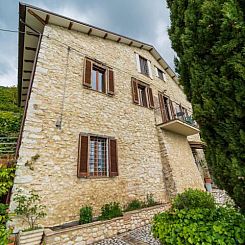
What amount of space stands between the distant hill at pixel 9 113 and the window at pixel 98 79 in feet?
14.8

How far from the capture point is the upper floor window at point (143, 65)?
10488 mm

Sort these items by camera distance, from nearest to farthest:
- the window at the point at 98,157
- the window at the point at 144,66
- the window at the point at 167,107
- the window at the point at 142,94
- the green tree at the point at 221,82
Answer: the green tree at the point at 221,82 → the window at the point at 98,157 → the window at the point at 142,94 → the window at the point at 167,107 → the window at the point at 144,66

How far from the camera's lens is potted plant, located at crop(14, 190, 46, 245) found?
371cm

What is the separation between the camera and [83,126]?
6160 mm

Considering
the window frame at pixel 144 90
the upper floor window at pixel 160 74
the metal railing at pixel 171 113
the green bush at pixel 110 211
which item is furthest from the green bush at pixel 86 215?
the upper floor window at pixel 160 74

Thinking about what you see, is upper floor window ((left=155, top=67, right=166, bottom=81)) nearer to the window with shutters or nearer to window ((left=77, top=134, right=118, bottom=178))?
the window with shutters

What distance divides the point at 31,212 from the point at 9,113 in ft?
25.0

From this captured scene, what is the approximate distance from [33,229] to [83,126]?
136 inches

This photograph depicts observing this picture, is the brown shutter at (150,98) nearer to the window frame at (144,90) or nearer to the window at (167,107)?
the window frame at (144,90)

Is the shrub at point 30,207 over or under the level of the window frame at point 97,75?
under

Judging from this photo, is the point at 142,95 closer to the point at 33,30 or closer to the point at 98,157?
the point at 98,157

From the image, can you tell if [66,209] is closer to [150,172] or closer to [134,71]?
[150,172]

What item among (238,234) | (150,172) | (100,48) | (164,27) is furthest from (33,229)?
(100,48)


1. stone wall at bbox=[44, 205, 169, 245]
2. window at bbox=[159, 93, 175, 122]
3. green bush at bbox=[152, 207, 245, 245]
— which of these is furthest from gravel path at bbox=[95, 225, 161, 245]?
window at bbox=[159, 93, 175, 122]
